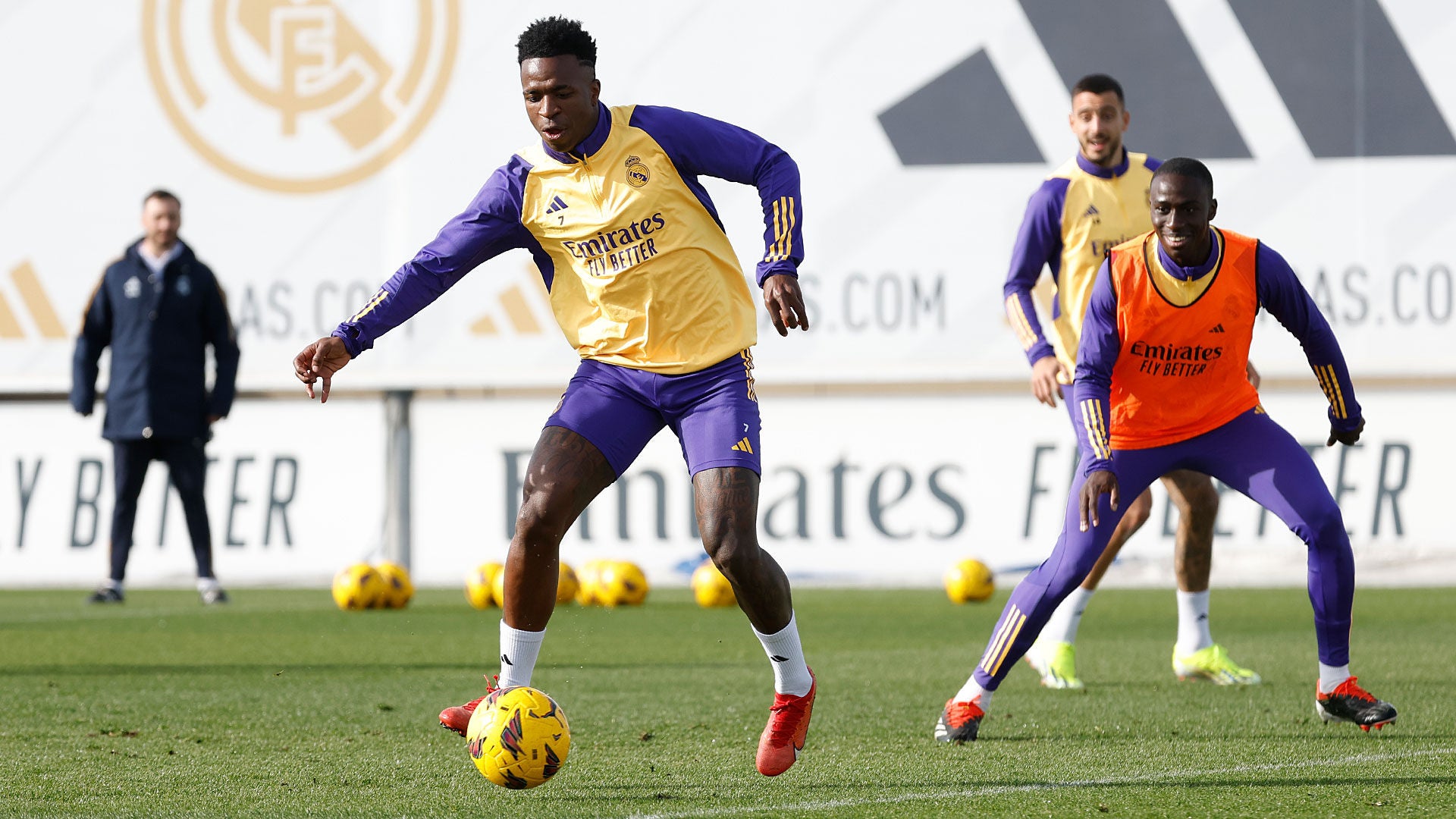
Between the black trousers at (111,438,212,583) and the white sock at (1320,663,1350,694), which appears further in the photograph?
the black trousers at (111,438,212,583)

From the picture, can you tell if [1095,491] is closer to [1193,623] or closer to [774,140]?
[1193,623]

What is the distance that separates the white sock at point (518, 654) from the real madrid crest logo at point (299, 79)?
10.6 meters

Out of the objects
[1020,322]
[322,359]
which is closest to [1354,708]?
[1020,322]

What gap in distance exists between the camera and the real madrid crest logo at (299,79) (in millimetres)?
15641

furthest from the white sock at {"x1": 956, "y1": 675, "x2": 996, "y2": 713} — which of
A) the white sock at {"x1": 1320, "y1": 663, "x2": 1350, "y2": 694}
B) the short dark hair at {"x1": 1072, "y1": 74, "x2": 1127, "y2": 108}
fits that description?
the short dark hair at {"x1": 1072, "y1": 74, "x2": 1127, "y2": 108}

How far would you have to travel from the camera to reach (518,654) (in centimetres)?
556

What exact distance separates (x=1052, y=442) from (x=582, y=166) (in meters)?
9.80

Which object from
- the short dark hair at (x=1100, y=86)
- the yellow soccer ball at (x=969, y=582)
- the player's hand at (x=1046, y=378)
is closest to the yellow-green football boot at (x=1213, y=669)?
the player's hand at (x=1046, y=378)

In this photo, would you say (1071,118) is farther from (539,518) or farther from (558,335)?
(558,335)

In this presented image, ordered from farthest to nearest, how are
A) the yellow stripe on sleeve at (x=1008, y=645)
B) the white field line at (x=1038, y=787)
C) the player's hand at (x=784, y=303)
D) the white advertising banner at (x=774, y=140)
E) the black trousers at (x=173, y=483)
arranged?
the white advertising banner at (x=774, y=140), the black trousers at (x=173, y=483), the yellow stripe on sleeve at (x=1008, y=645), the player's hand at (x=784, y=303), the white field line at (x=1038, y=787)

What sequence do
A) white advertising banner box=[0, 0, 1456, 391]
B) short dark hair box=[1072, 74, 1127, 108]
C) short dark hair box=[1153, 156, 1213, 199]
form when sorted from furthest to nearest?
white advertising banner box=[0, 0, 1456, 391] < short dark hair box=[1072, 74, 1127, 108] < short dark hair box=[1153, 156, 1213, 199]

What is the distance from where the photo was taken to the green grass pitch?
5.04 metres

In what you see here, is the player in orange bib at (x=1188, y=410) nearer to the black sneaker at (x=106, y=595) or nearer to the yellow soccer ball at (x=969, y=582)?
the yellow soccer ball at (x=969, y=582)

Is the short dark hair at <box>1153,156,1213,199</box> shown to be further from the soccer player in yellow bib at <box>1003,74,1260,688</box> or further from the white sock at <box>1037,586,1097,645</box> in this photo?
the white sock at <box>1037,586,1097,645</box>
